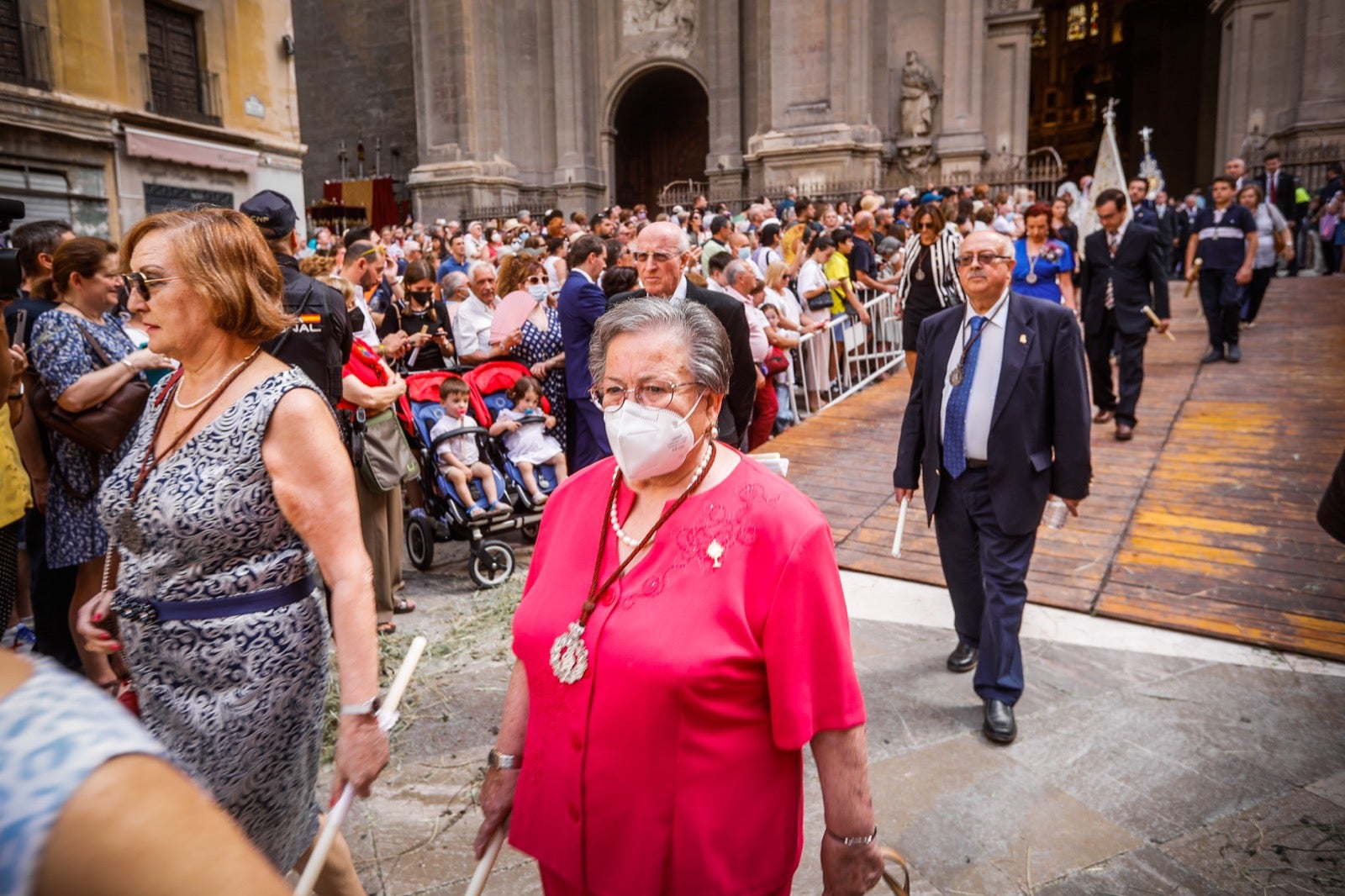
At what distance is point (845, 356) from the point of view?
10812mm

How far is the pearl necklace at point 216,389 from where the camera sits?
2191 mm

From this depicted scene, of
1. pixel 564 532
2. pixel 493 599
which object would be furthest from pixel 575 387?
pixel 564 532

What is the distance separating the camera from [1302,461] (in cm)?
734

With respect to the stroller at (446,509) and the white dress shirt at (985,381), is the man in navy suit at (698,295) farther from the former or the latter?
the stroller at (446,509)

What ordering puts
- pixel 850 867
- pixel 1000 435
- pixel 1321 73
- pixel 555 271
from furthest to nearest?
1. pixel 1321 73
2. pixel 555 271
3. pixel 1000 435
4. pixel 850 867

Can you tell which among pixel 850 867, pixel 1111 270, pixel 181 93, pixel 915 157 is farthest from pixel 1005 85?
pixel 850 867

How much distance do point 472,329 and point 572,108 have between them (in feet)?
74.7

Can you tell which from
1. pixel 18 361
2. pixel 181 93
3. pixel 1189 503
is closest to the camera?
pixel 18 361

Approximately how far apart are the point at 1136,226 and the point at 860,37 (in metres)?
17.4

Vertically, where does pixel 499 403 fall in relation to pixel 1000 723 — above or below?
above

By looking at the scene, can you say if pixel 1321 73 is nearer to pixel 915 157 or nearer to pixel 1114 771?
pixel 915 157

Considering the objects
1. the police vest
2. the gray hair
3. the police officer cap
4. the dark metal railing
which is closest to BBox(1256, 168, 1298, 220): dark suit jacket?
the police vest

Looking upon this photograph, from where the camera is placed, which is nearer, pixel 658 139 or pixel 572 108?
pixel 572 108

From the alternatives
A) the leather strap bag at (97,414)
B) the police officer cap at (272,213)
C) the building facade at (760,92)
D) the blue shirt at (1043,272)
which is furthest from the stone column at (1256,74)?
the leather strap bag at (97,414)
